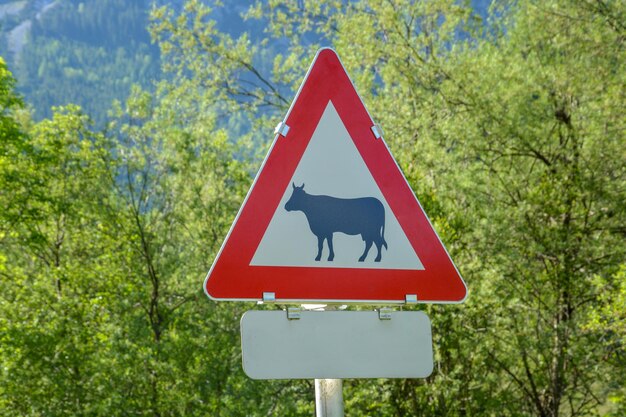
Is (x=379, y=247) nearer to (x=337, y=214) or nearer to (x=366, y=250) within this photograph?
(x=366, y=250)

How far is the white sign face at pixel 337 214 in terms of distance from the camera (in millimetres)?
2459

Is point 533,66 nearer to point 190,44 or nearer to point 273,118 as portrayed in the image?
point 273,118

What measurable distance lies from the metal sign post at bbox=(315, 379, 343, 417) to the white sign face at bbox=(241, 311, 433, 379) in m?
0.04

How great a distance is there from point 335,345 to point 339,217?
14.3 inches

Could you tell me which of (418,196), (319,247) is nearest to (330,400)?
(319,247)

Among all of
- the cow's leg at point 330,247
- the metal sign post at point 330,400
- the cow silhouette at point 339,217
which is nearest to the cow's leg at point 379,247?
the cow silhouette at point 339,217

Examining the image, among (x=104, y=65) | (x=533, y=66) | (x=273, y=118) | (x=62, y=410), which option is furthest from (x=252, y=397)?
(x=104, y=65)

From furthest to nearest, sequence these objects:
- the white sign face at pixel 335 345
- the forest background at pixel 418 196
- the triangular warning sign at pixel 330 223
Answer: the forest background at pixel 418 196
the triangular warning sign at pixel 330 223
the white sign face at pixel 335 345

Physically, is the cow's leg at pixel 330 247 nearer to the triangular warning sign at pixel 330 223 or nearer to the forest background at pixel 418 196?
the triangular warning sign at pixel 330 223

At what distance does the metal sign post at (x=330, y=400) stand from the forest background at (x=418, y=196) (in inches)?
279

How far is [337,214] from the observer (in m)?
2.50

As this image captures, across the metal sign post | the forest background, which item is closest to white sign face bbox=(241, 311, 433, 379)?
the metal sign post

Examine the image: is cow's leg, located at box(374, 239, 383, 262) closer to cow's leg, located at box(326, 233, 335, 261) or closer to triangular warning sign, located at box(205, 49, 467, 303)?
triangular warning sign, located at box(205, 49, 467, 303)

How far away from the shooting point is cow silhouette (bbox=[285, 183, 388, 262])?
246 centimetres
